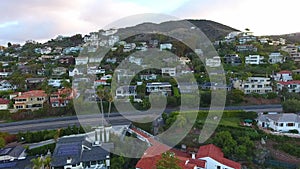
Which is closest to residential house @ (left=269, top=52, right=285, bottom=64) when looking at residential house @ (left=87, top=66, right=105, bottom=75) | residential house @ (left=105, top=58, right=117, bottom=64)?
residential house @ (left=105, top=58, right=117, bottom=64)

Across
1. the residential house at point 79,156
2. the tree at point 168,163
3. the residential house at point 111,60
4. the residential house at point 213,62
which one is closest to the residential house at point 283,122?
the tree at point 168,163

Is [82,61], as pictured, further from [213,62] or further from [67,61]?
[213,62]

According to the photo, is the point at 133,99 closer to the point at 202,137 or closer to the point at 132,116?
the point at 132,116

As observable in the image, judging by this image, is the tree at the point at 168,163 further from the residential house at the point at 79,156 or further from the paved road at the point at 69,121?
the paved road at the point at 69,121

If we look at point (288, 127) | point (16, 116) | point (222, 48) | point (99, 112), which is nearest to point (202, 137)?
point (288, 127)

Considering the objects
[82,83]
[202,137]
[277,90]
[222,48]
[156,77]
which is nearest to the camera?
[202,137]

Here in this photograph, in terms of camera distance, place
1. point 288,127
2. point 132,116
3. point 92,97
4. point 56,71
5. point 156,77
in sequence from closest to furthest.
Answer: point 288,127
point 132,116
point 92,97
point 156,77
point 56,71
